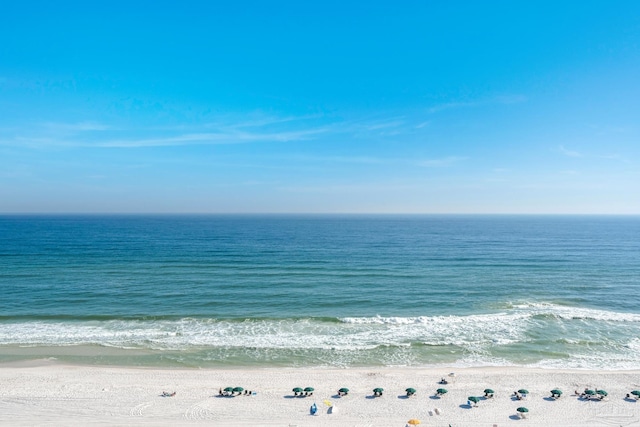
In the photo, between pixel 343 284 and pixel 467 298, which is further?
pixel 343 284

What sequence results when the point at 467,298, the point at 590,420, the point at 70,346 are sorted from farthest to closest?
the point at 467,298 < the point at 70,346 < the point at 590,420

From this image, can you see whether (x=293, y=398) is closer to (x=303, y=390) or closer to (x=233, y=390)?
(x=303, y=390)

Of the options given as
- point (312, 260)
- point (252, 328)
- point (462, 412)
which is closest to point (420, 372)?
point (462, 412)

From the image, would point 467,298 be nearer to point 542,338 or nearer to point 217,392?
point 542,338

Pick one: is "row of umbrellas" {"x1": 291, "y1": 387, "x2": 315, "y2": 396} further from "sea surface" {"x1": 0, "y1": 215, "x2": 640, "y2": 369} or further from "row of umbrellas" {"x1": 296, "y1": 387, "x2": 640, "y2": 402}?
"sea surface" {"x1": 0, "y1": 215, "x2": 640, "y2": 369}

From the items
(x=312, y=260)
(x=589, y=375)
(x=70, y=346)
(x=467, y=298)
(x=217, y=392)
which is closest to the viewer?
(x=217, y=392)

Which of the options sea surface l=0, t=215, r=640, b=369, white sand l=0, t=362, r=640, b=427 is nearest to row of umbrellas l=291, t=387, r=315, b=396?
white sand l=0, t=362, r=640, b=427
